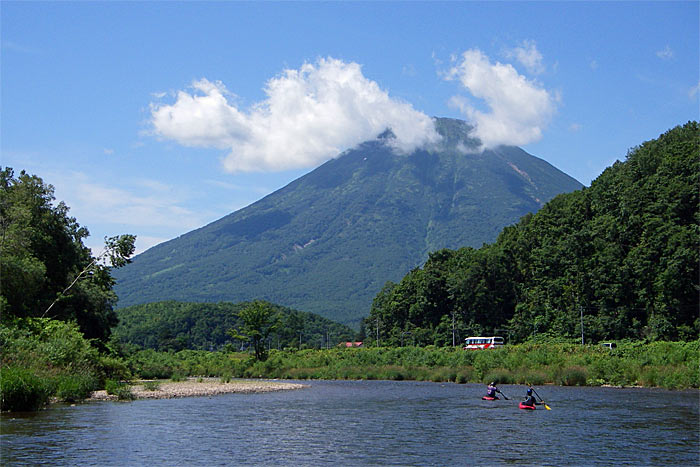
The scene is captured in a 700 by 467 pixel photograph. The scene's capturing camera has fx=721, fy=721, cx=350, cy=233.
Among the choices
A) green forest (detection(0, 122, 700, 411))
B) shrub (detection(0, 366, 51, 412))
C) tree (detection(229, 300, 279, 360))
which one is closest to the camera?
shrub (detection(0, 366, 51, 412))

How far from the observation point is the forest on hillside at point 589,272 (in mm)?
75688

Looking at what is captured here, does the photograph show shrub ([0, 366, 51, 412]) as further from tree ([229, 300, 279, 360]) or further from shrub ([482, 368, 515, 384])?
tree ([229, 300, 279, 360])

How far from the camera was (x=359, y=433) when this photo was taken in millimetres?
27672

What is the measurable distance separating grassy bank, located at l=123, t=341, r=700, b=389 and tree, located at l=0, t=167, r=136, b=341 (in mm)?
10387

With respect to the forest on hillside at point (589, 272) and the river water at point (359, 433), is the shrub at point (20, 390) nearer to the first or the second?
the river water at point (359, 433)

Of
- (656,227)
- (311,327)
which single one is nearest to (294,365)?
(656,227)

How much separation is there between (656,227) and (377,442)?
61.8 meters

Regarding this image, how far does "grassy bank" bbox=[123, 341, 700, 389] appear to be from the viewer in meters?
51.7

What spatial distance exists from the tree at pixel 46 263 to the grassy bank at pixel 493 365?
34.1ft

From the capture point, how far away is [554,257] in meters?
93.3

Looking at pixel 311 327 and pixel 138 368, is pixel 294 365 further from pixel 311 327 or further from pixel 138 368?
pixel 311 327

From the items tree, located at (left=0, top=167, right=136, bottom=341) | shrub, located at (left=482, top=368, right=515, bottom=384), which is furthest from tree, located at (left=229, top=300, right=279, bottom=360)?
shrub, located at (left=482, top=368, right=515, bottom=384)

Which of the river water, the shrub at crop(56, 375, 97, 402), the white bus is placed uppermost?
the white bus

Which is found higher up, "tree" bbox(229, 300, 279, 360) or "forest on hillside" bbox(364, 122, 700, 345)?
"forest on hillside" bbox(364, 122, 700, 345)
